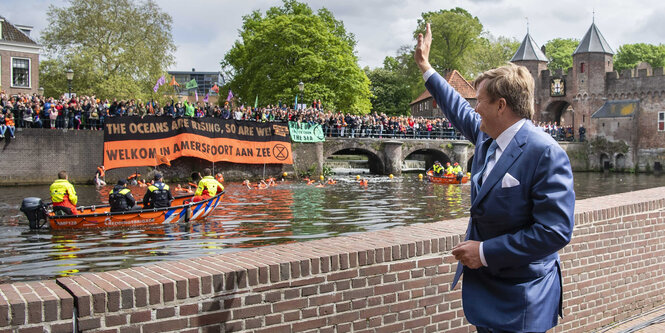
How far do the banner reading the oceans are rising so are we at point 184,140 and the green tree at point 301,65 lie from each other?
13.1m

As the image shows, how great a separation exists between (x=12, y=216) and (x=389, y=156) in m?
27.1

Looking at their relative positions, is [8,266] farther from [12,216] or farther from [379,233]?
[379,233]

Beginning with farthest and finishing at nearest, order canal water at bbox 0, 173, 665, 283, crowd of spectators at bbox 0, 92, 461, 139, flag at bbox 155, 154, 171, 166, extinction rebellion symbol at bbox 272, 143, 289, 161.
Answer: extinction rebellion symbol at bbox 272, 143, 289, 161 → flag at bbox 155, 154, 171, 166 → crowd of spectators at bbox 0, 92, 461, 139 → canal water at bbox 0, 173, 665, 283

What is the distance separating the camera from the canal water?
39.4 ft

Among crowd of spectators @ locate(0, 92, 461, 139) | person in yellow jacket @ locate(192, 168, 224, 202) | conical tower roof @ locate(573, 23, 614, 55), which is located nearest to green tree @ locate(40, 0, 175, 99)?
crowd of spectators @ locate(0, 92, 461, 139)

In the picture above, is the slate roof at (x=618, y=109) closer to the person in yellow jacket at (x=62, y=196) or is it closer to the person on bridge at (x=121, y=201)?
the person on bridge at (x=121, y=201)

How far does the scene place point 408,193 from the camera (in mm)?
27938

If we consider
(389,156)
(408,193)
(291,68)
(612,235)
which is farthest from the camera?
(291,68)

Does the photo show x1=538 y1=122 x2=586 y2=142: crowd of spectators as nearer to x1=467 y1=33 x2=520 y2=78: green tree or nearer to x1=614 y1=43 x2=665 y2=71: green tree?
x1=467 y1=33 x2=520 y2=78: green tree

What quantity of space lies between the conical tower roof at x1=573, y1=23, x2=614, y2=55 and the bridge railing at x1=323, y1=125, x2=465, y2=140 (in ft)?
69.0

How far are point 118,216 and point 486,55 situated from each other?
194 ft

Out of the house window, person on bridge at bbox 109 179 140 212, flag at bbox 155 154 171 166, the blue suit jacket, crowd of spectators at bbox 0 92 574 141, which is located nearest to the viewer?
the blue suit jacket

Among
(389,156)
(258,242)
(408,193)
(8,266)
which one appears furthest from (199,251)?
→ (389,156)

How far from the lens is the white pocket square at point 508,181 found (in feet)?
9.43
